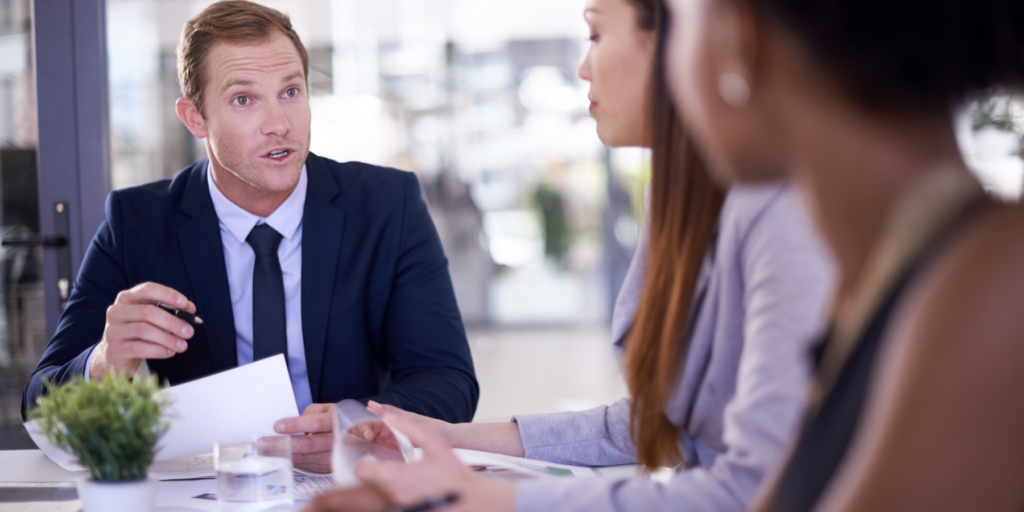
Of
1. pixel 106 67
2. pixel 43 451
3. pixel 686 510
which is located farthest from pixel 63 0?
pixel 686 510

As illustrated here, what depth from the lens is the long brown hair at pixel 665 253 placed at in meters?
1.00

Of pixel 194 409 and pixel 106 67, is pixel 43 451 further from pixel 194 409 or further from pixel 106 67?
pixel 106 67

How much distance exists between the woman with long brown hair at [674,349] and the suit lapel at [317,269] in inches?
22.0

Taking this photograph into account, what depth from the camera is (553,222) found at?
6.37 m

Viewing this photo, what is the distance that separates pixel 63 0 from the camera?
2.63 m

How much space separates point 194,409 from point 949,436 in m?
1.12

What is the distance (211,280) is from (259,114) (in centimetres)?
40

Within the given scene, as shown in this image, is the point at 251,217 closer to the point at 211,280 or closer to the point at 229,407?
the point at 211,280

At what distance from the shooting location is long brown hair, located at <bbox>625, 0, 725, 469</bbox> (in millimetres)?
999

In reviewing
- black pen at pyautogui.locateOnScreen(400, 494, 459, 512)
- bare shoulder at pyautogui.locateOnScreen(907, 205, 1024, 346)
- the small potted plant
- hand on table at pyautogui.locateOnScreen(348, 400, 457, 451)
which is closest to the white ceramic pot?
the small potted plant

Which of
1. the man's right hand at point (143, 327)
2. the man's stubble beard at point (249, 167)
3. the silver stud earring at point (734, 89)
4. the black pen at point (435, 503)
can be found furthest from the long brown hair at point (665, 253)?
the man's stubble beard at point (249, 167)

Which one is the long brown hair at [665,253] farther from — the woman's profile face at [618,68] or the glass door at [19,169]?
the glass door at [19,169]

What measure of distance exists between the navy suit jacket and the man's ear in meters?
0.11

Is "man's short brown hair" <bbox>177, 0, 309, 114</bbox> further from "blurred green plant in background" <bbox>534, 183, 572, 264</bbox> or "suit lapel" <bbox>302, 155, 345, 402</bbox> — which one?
"blurred green plant in background" <bbox>534, 183, 572, 264</bbox>
